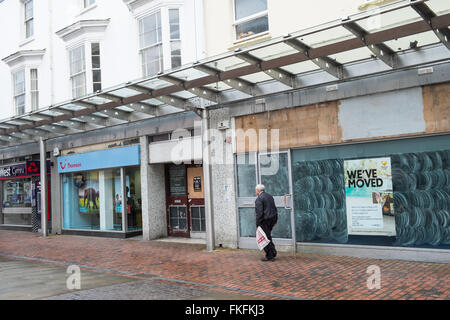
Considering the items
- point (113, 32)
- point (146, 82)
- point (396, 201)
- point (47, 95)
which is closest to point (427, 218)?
point (396, 201)

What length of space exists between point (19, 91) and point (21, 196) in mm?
4582

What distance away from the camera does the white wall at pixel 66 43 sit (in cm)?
1223

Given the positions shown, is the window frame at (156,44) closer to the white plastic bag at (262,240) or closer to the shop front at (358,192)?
the shop front at (358,192)

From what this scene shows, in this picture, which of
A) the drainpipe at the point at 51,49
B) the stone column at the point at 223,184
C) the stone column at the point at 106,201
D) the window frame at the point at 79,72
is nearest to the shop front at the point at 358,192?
the stone column at the point at 223,184

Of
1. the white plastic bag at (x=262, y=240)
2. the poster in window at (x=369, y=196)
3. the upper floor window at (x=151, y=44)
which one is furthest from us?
the upper floor window at (x=151, y=44)

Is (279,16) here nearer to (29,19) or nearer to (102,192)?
(102,192)

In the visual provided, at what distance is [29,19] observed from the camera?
60.1 ft

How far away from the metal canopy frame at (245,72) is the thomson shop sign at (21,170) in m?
3.63

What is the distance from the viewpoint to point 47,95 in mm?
16891

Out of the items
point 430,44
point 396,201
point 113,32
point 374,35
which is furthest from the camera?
point 113,32

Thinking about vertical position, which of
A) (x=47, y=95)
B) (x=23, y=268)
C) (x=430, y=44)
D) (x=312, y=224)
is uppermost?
(x=47, y=95)

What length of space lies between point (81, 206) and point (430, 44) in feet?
42.4

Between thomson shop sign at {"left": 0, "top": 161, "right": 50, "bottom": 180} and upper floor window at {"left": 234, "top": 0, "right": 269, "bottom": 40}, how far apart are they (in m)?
10.0

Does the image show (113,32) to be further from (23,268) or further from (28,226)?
(28,226)
